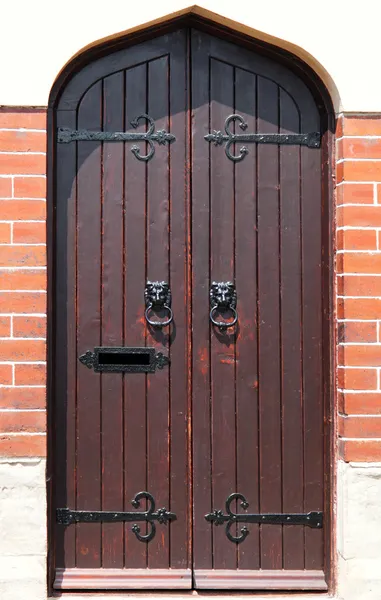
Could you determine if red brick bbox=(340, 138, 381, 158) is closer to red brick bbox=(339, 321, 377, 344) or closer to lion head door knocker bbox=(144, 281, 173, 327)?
red brick bbox=(339, 321, 377, 344)

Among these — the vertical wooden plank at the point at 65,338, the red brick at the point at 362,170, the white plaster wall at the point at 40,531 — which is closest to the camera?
the white plaster wall at the point at 40,531

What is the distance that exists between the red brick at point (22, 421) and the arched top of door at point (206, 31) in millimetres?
1526

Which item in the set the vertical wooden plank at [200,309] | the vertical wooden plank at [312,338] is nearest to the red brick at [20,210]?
the vertical wooden plank at [200,309]

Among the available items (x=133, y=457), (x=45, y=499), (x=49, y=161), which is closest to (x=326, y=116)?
(x=49, y=161)

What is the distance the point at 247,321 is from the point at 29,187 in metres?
1.26

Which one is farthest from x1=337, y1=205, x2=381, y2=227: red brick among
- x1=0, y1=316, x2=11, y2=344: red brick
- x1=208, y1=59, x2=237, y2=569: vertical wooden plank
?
x1=0, y1=316, x2=11, y2=344: red brick

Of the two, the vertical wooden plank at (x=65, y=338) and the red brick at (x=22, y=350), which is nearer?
the red brick at (x=22, y=350)

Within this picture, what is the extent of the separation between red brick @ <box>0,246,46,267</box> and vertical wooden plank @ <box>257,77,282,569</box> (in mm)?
1106

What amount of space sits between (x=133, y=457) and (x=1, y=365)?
0.80 m

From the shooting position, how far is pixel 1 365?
3625mm

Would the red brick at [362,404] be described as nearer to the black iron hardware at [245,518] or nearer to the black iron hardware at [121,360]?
the black iron hardware at [245,518]

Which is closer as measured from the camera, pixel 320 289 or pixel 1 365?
pixel 1 365

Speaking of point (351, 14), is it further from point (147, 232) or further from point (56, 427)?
point (56, 427)

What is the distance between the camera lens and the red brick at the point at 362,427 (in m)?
3.65
